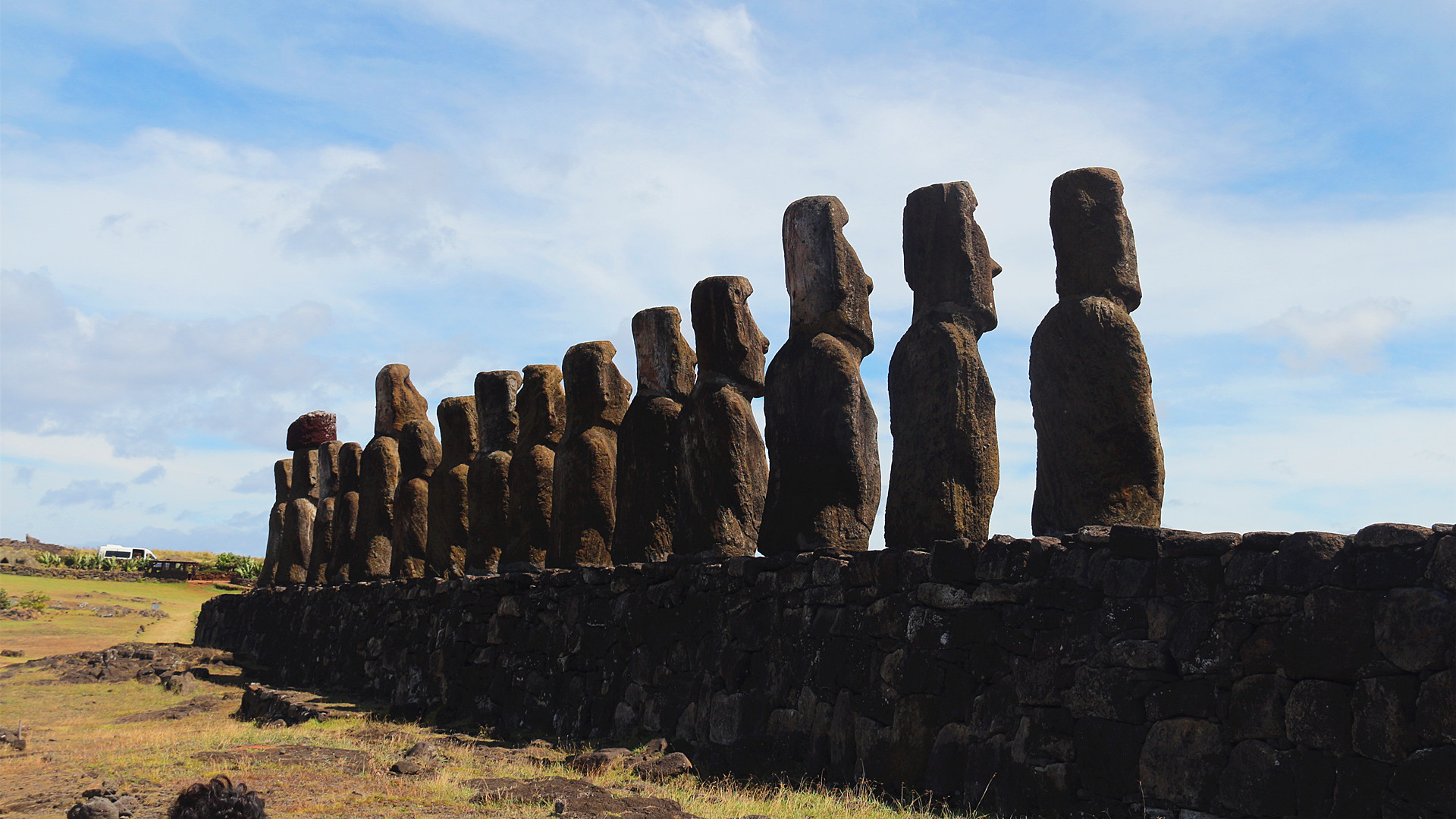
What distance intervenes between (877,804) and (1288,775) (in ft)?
7.93

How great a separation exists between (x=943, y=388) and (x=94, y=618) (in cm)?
2939

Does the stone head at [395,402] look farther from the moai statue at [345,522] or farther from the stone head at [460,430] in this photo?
the stone head at [460,430]

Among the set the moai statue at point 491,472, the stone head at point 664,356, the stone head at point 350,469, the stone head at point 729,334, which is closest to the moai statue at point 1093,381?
the stone head at point 729,334

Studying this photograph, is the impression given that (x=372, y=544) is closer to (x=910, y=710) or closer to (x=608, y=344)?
(x=608, y=344)

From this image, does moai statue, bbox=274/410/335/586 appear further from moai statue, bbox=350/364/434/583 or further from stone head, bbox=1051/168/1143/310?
stone head, bbox=1051/168/1143/310

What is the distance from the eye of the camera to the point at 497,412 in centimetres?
1457

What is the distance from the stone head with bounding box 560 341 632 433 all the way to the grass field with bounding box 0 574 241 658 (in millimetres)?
15444

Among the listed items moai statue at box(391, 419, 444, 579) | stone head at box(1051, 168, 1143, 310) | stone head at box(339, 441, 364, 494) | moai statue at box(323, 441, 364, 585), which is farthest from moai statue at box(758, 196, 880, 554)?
stone head at box(339, 441, 364, 494)

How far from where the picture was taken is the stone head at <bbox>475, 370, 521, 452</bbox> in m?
14.5

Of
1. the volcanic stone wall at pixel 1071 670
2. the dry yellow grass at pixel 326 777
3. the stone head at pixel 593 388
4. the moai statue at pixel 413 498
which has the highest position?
the stone head at pixel 593 388

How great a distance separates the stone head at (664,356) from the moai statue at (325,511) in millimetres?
10847

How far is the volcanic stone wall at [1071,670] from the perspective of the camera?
528cm

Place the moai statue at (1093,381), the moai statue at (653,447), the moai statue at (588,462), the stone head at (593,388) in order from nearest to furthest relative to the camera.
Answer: the moai statue at (1093,381), the moai statue at (653,447), the moai statue at (588,462), the stone head at (593,388)

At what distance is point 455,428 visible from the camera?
609 inches
